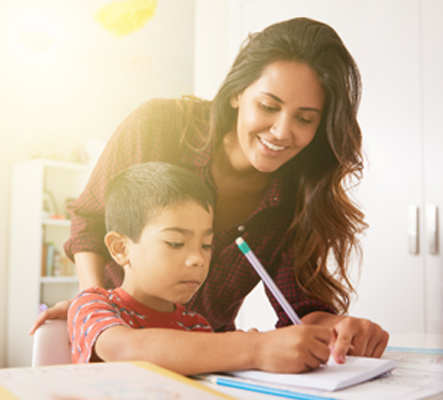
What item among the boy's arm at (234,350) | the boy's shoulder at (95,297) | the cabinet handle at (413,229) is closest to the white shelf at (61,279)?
the boy's shoulder at (95,297)

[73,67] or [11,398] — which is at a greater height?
[73,67]

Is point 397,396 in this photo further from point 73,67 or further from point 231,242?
point 73,67

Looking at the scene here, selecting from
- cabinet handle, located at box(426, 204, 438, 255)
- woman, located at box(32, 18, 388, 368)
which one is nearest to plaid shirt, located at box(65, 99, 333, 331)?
woman, located at box(32, 18, 388, 368)

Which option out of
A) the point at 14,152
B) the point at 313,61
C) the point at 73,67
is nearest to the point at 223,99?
the point at 313,61

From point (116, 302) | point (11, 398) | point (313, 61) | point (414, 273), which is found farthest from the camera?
point (414, 273)

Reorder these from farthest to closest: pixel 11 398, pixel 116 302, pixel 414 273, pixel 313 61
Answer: pixel 414 273 → pixel 313 61 → pixel 116 302 → pixel 11 398

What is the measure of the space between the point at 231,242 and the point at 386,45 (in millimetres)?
444

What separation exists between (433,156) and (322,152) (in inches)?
7.6

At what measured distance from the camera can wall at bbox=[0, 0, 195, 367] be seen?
0.84m

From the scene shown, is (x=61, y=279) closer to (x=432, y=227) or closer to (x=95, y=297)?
(x=95, y=297)

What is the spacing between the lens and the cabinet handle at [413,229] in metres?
0.81

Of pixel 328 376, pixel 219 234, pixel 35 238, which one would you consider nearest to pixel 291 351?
pixel 328 376

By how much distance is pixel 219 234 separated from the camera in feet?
2.43

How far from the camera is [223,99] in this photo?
2.58ft
